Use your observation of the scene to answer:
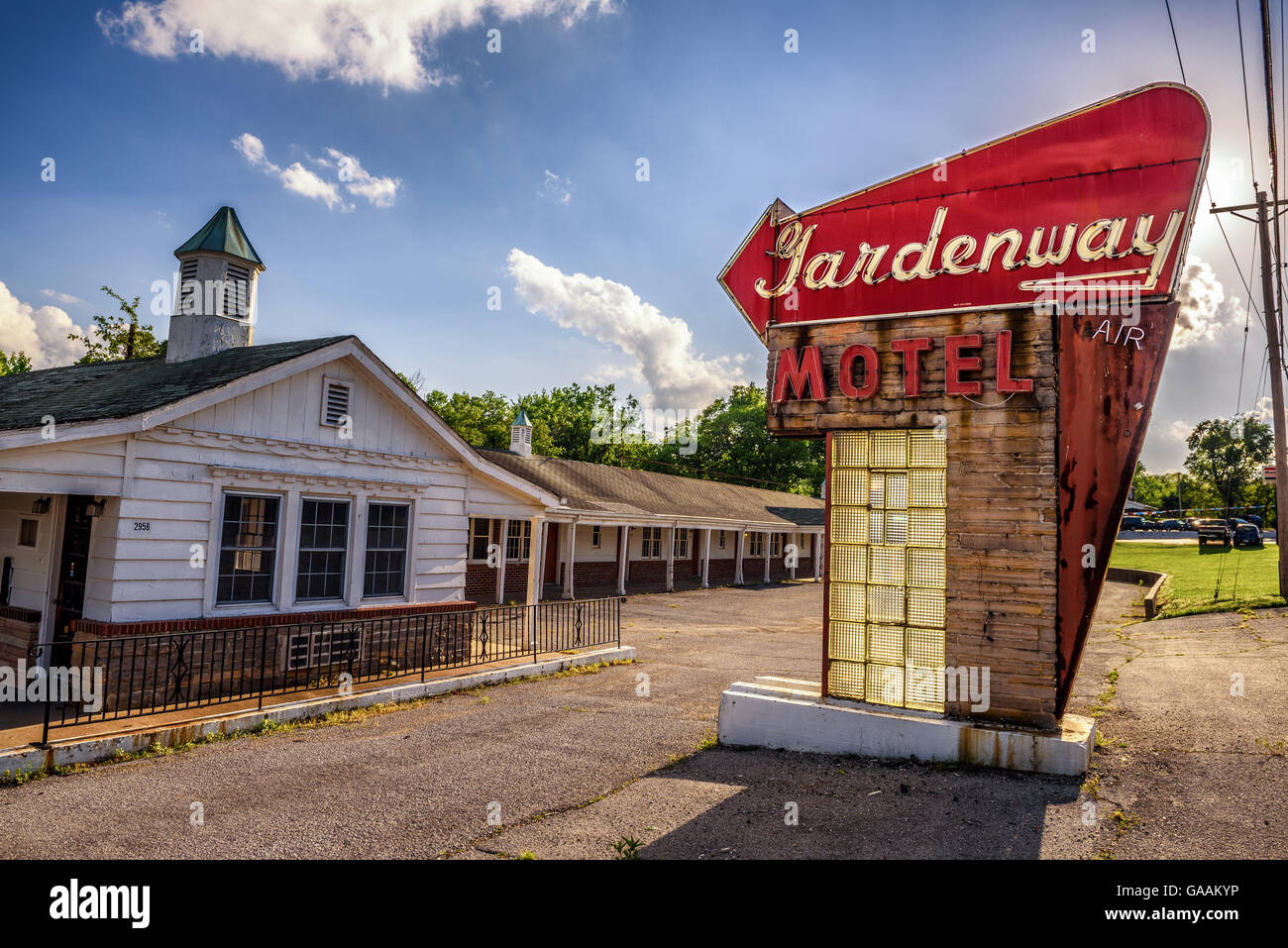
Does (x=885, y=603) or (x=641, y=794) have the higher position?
(x=885, y=603)

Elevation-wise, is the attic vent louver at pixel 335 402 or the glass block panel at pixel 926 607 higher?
the attic vent louver at pixel 335 402

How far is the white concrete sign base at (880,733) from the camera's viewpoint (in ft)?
23.2

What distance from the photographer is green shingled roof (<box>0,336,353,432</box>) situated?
944 cm

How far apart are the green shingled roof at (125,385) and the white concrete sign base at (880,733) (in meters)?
7.69

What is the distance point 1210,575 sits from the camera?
26.7 m

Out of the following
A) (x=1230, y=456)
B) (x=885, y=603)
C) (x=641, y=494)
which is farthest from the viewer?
(x=1230, y=456)

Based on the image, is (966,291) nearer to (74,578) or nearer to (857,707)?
(857,707)

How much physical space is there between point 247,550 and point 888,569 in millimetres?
8283

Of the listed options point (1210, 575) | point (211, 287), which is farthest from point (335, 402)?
point (1210, 575)

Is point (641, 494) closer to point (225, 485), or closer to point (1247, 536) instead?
point (225, 485)

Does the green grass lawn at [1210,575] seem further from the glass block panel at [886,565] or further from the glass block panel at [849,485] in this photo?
the glass block panel at [849,485]

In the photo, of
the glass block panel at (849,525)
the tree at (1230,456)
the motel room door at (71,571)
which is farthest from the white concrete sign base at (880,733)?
the tree at (1230,456)
